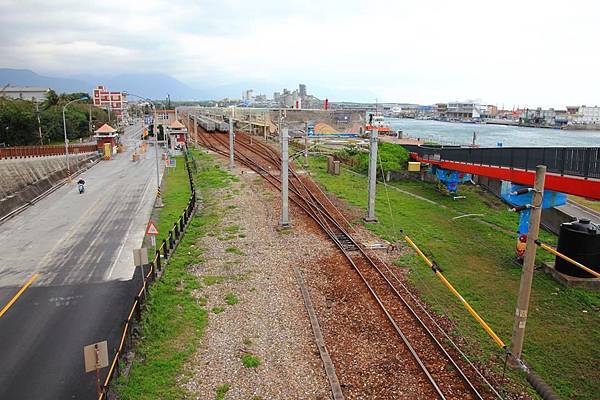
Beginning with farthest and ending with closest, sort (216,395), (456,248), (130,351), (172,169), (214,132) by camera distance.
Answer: (214,132) < (172,169) < (456,248) < (130,351) < (216,395)

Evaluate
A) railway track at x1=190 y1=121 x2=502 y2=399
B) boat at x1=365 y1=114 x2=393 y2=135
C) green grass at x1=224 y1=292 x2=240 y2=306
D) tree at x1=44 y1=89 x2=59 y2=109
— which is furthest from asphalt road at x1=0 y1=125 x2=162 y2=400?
tree at x1=44 y1=89 x2=59 y2=109

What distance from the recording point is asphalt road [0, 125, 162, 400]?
399 inches

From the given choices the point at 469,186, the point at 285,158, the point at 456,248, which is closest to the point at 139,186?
the point at 285,158

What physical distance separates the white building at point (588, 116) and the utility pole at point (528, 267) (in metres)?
175

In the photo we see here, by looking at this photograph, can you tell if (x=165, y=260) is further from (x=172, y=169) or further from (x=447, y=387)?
(x=172, y=169)

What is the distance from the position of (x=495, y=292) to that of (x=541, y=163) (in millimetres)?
6571

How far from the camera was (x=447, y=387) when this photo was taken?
9.51 m

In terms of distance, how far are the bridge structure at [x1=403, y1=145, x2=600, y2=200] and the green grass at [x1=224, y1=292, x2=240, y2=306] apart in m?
12.1

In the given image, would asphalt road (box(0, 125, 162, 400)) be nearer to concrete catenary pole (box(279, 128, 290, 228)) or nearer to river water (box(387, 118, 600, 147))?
concrete catenary pole (box(279, 128, 290, 228))

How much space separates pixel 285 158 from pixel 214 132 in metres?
57.1

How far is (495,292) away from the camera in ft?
50.1

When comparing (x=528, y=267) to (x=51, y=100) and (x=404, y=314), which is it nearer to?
(x=404, y=314)

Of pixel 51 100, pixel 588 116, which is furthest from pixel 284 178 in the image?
pixel 588 116

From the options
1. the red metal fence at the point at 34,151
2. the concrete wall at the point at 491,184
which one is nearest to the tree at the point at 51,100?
the red metal fence at the point at 34,151
